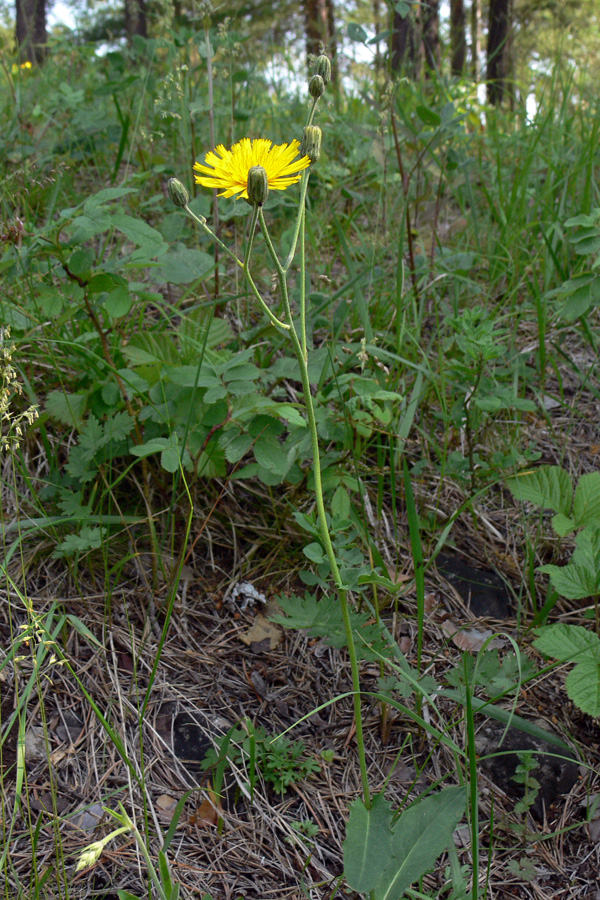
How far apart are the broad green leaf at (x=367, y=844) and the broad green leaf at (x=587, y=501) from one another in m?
0.80

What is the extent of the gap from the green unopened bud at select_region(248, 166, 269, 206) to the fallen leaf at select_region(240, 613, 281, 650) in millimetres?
1000

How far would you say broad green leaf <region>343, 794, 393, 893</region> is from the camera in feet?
2.98

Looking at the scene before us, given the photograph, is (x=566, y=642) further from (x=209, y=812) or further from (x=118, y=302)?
(x=118, y=302)

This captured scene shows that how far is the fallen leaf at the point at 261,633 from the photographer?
1484 mm

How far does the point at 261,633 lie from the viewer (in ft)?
4.92

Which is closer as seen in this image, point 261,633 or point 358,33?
point 261,633

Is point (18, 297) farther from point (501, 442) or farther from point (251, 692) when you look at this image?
point (501, 442)

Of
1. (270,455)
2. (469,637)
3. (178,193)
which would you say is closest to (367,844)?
(469,637)

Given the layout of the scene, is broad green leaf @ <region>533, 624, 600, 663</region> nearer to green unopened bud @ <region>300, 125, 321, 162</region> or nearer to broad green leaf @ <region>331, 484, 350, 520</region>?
broad green leaf @ <region>331, 484, 350, 520</region>

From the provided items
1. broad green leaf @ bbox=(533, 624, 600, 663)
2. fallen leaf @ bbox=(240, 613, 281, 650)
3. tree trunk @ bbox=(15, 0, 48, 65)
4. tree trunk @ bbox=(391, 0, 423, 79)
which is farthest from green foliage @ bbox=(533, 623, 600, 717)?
tree trunk @ bbox=(15, 0, 48, 65)

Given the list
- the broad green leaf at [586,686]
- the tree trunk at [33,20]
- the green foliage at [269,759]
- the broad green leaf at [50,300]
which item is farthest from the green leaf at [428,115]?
the tree trunk at [33,20]

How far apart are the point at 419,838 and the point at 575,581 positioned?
617 millimetres

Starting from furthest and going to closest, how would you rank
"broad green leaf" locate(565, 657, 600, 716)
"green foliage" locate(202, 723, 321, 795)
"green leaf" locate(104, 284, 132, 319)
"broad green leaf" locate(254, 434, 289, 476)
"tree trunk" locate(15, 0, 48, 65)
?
"tree trunk" locate(15, 0, 48, 65) < "green leaf" locate(104, 284, 132, 319) < "broad green leaf" locate(254, 434, 289, 476) < "green foliage" locate(202, 723, 321, 795) < "broad green leaf" locate(565, 657, 600, 716)

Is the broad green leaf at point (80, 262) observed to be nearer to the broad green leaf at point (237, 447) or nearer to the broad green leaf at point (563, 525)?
the broad green leaf at point (237, 447)
